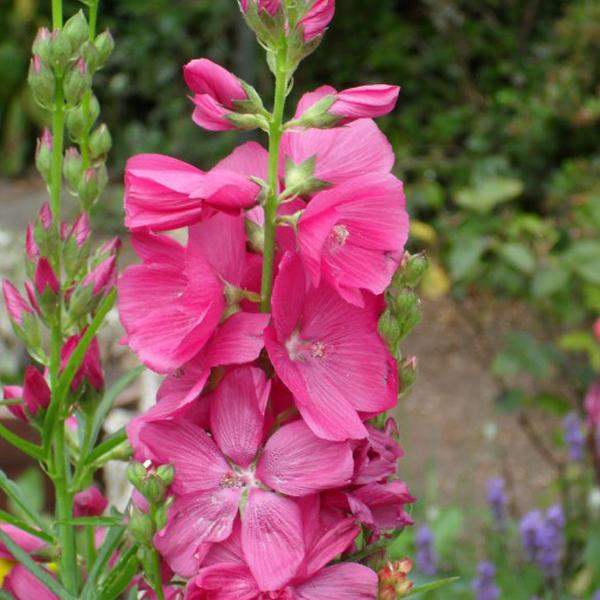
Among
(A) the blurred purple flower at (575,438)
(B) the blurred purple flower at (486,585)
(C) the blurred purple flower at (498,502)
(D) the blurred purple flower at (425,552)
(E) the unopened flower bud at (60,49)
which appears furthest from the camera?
(A) the blurred purple flower at (575,438)

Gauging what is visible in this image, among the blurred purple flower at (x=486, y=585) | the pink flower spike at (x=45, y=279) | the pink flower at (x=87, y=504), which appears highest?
the pink flower spike at (x=45, y=279)

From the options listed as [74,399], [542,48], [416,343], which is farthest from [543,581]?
[542,48]

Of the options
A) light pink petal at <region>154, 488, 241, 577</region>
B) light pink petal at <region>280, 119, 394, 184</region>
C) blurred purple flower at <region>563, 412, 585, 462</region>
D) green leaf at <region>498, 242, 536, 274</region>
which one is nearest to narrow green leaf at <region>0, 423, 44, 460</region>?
light pink petal at <region>154, 488, 241, 577</region>

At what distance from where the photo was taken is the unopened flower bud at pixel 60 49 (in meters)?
0.68

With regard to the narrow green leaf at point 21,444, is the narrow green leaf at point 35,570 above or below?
below

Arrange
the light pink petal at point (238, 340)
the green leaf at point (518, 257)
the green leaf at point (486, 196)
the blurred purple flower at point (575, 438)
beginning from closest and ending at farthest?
the light pink petal at point (238, 340), the blurred purple flower at point (575, 438), the green leaf at point (518, 257), the green leaf at point (486, 196)

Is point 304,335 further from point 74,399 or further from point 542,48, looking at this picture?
point 542,48

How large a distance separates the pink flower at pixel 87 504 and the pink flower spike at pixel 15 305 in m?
0.13

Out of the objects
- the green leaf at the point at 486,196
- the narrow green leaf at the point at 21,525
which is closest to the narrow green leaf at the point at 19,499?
the narrow green leaf at the point at 21,525

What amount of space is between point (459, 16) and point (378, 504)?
5007mm

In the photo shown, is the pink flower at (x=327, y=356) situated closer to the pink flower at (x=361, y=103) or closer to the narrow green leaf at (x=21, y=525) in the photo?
the pink flower at (x=361, y=103)

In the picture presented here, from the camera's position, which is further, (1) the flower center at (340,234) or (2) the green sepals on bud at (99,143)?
(2) the green sepals on bud at (99,143)

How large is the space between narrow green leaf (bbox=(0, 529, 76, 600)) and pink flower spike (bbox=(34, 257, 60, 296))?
0.14 metres

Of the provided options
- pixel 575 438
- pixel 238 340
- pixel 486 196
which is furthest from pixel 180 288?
pixel 486 196
